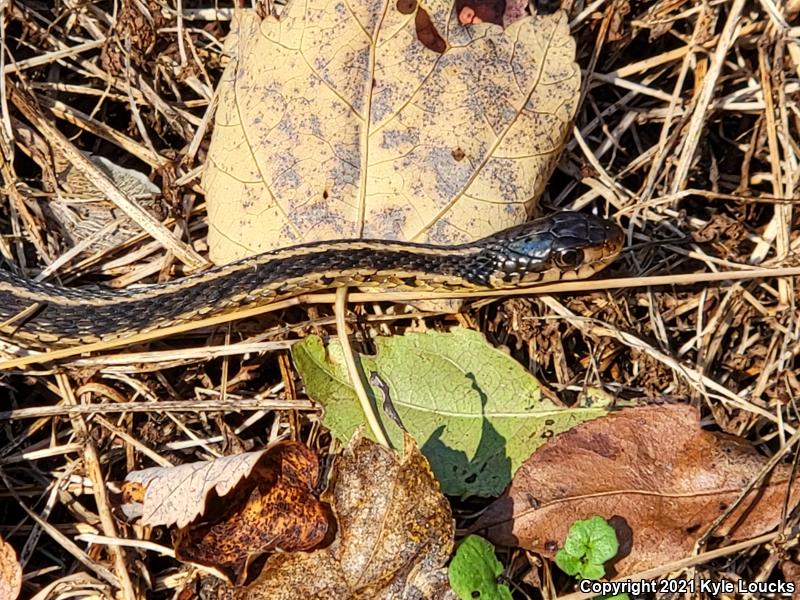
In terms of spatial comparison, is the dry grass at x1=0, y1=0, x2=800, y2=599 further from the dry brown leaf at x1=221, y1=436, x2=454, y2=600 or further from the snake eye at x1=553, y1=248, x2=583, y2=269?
the dry brown leaf at x1=221, y1=436, x2=454, y2=600

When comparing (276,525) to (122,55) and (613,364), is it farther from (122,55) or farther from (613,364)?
(122,55)

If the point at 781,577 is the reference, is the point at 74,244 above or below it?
above

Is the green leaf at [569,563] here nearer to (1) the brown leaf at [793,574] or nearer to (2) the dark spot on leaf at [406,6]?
(1) the brown leaf at [793,574]

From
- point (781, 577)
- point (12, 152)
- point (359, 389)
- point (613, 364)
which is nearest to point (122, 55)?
point (12, 152)

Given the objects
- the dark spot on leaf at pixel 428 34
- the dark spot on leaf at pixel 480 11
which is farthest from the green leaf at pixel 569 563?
the dark spot on leaf at pixel 480 11

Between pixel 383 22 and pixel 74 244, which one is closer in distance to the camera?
pixel 383 22

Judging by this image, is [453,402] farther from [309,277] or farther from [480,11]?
[480,11]
